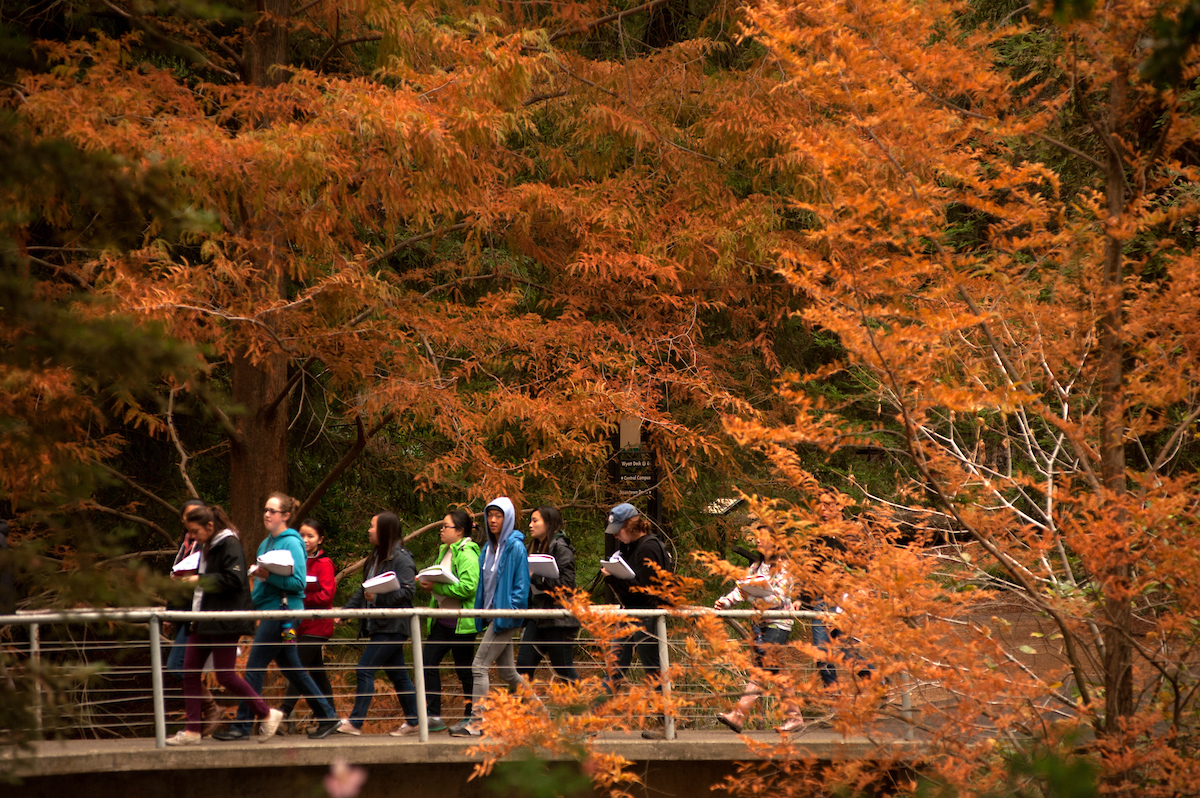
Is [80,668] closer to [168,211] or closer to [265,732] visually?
[168,211]

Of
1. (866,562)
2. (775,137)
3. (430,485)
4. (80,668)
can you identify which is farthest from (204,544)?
(775,137)

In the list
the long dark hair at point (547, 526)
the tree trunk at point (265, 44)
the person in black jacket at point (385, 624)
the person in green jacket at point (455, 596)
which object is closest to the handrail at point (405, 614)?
the person in black jacket at point (385, 624)

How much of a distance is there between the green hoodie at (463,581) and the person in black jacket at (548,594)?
43 centimetres

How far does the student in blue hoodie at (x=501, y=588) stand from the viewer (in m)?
7.64

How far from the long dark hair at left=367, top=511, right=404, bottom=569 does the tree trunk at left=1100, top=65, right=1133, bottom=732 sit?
4539 mm

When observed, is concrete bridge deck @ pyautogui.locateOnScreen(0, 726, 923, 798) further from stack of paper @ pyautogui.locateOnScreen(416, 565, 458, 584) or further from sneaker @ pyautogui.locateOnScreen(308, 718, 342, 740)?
stack of paper @ pyautogui.locateOnScreen(416, 565, 458, 584)

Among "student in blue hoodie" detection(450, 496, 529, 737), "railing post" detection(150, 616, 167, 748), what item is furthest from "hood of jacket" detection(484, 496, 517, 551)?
"railing post" detection(150, 616, 167, 748)

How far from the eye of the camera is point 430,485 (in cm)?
957

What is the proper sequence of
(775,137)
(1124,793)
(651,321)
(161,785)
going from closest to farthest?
(1124,793)
(161,785)
(775,137)
(651,321)

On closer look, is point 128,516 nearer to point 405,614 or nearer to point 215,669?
point 215,669

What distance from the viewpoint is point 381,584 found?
24.4 feet

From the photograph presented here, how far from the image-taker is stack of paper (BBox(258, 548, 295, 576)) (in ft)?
23.0

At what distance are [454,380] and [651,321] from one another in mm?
2422

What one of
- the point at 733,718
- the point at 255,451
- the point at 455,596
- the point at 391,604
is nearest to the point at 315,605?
the point at 391,604
